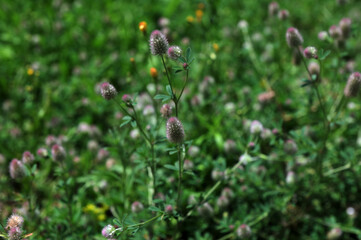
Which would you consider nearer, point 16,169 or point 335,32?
point 16,169

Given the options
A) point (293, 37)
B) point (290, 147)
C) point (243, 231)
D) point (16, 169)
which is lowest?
point (243, 231)

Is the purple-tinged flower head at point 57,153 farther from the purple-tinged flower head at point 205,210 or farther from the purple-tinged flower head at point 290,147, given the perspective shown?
the purple-tinged flower head at point 290,147

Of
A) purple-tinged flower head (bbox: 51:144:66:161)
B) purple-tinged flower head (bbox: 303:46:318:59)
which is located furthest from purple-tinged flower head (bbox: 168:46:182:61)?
purple-tinged flower head (bbox: 51:144:66:161)

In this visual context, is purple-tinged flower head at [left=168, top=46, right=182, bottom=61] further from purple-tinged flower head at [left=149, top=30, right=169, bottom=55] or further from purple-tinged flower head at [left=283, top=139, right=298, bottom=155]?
purple-tinged flower head at [left=283, top=139, right=298, bottom=155]

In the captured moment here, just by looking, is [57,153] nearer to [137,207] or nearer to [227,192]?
[137,207]

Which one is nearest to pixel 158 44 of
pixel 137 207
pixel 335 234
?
pixel 137 207

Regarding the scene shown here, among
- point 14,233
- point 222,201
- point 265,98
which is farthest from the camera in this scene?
point 265,98
